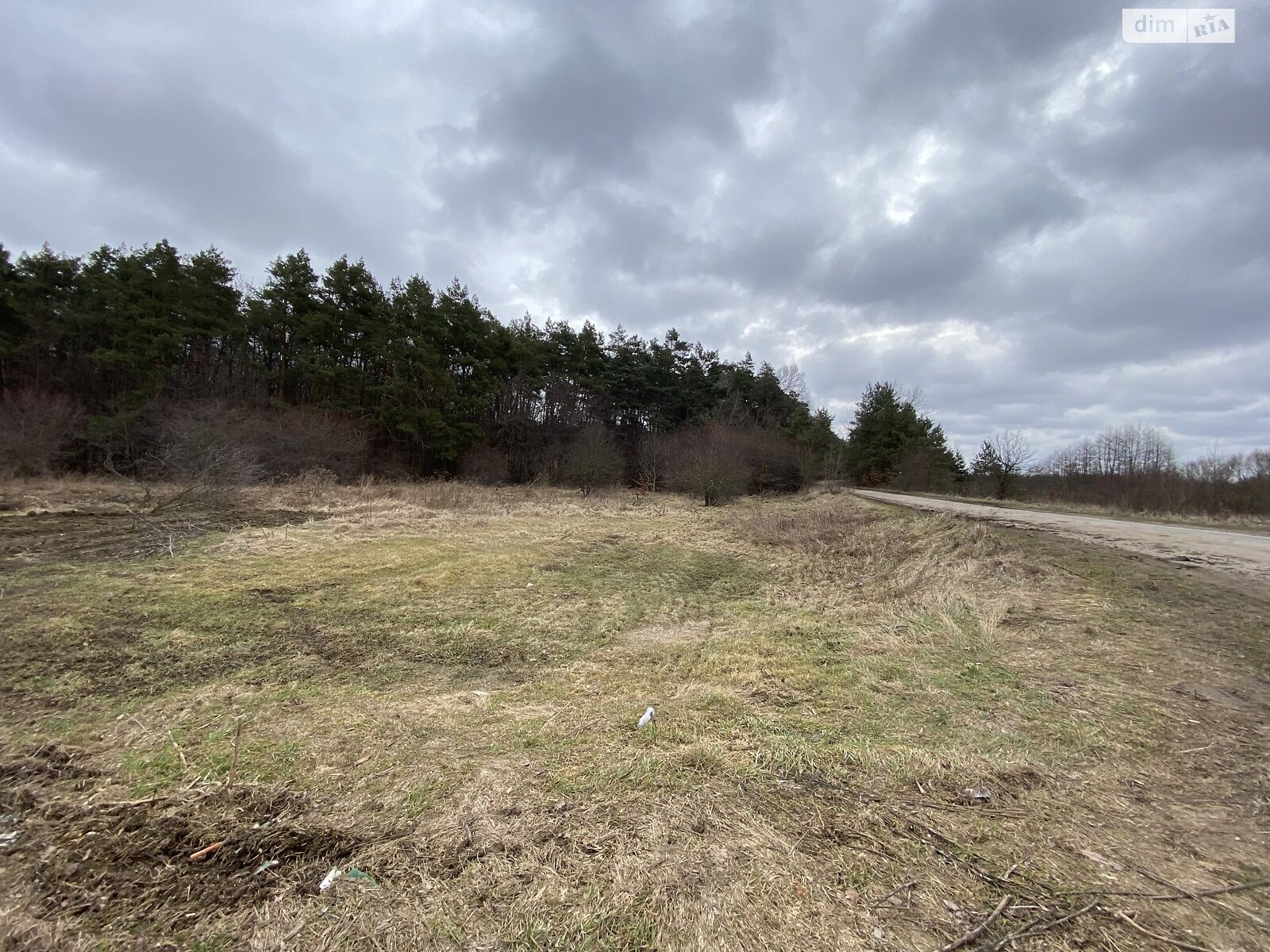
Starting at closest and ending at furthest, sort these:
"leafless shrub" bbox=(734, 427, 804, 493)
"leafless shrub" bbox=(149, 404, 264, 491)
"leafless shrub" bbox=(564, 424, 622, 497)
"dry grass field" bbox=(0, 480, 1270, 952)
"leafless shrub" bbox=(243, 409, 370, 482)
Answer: "dry grass field" bbox=(0, 480, 1270, 952) → "leafless shrub" bbox=(149, 404, 264, 491) → "leafless shrub" bbox=(243, 409, 370, 482) → "leafless shrub" bbox=(564, 424, 622, 497) → "leafless shrub" bbox=(734, 427, 804, 493)

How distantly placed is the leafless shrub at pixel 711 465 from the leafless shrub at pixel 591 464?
4000 millimetres

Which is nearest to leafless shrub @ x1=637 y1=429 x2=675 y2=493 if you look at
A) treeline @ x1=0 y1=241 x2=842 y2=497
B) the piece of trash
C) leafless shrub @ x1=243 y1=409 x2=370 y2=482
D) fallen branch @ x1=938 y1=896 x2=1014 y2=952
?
treeline @ x1=0 y1=241 x2=842 y2=497

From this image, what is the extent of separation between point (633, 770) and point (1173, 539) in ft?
43.2

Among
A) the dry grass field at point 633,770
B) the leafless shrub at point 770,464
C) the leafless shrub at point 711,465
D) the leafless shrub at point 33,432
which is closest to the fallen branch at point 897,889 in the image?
the dry grass field at point 633,770

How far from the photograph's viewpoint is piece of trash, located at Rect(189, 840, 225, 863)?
2076mm

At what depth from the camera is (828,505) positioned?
71.1 ft

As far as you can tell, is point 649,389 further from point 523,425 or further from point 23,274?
point 23,274

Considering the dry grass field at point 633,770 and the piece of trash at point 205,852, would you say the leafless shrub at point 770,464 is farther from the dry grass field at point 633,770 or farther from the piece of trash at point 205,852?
the piece of trash at point 205,852

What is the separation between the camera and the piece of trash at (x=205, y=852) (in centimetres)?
208

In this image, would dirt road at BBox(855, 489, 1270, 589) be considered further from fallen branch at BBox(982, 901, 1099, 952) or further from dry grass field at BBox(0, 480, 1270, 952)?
fallen branch at BBox(982, 901, 1099, 952)

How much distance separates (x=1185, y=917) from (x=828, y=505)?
21.0m

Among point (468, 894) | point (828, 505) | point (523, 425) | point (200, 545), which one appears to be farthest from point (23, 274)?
point (828, 505)

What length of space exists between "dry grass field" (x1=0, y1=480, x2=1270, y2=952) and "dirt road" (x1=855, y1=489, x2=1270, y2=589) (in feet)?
5.19

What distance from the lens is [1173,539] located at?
9922 millimetres
